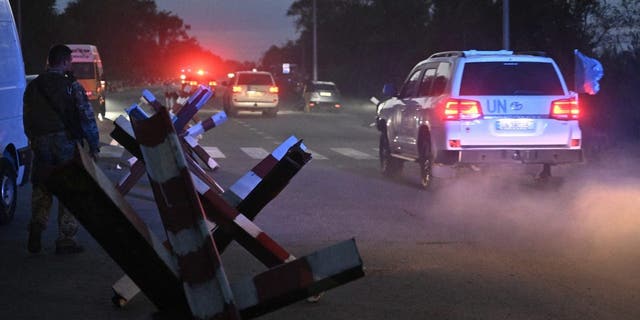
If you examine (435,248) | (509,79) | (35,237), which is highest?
(509,79)

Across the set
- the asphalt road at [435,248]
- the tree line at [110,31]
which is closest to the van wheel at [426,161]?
the asphalt road at [435,248]

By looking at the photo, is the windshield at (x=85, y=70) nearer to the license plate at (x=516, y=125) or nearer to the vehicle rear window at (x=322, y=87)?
the vehicle rear window at (x=322, y=87)

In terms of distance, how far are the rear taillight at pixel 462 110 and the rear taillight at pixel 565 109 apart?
3.47 ft

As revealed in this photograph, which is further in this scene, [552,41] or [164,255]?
[552,41]

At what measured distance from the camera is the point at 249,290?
15.3 ft

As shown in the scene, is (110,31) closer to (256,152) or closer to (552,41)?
(552,41)

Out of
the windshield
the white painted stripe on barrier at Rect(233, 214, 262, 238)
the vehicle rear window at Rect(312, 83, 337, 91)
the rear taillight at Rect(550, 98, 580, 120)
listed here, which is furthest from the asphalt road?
the vehicle rear window at Rect(312, 83, 337, 91)

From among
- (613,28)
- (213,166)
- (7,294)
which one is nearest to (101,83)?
(613,28)

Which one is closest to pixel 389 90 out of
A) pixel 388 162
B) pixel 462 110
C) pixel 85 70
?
pixel 388 162

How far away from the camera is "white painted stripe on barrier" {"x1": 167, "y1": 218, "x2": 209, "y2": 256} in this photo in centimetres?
452

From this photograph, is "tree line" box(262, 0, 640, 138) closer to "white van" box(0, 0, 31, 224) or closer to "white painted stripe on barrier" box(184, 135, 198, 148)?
"white painted stripe on barrier" box(184, 135, 198, 148)

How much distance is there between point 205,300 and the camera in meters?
4.53

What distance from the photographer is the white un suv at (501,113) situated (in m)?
14.7

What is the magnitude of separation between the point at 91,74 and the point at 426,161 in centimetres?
2792
